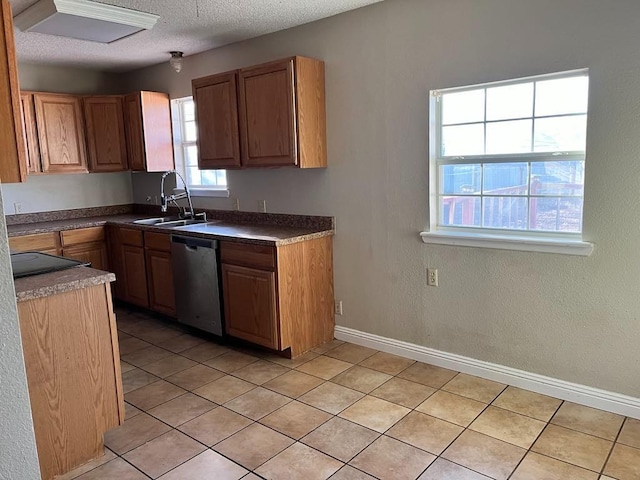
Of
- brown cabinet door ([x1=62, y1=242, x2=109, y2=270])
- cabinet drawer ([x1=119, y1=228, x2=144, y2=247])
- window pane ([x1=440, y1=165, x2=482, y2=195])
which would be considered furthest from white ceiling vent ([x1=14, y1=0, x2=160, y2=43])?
window pane ([x1=440, y1=165, x2=482, y2=195])

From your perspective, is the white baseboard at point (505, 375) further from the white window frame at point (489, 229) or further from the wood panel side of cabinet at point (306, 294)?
the white window frame at point (489, 229)

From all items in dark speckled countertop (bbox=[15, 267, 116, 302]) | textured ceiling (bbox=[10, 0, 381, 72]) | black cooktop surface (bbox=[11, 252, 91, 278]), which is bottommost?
dark speckled countertop (bbox=[15, 267, 116, 302])

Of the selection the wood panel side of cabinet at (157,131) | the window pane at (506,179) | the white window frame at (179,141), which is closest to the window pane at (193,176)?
the white window frame at (179,141)

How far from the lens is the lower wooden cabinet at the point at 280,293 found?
3355mm

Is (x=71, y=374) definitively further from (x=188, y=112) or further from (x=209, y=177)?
(x=188, y=112)

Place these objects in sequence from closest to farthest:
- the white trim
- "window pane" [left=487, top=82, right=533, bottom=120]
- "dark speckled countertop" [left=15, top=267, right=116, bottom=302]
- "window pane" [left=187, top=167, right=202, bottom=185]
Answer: "dark speckled countertop" [left=15, top=267, right=116, bottom=302] → "window pane" [left=487, top=82, right=533, bottom=120] → the white trim → "window pane" [left=187, top=167, right=202, bottom=185]

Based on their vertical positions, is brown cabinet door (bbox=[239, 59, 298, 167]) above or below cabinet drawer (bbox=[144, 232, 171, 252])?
above

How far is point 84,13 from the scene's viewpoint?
9.81ft

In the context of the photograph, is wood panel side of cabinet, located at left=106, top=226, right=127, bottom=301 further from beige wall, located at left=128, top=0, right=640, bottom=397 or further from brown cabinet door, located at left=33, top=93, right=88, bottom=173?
beige wall, located at left=128, top=0, right=640, bottom=397

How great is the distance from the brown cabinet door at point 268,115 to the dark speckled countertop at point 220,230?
0.52 meters

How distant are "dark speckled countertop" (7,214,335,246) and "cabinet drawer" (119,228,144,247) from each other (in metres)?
0.05

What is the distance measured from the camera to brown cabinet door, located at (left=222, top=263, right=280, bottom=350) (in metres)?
3.37

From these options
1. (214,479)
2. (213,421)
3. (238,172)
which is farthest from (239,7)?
(214,479)

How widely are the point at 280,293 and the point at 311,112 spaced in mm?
1322
